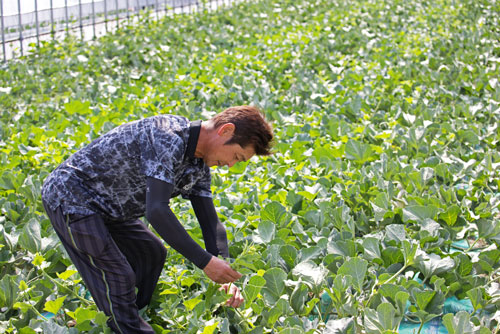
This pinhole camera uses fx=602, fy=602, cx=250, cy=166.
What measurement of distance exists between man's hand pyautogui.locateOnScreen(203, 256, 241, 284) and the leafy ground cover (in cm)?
15

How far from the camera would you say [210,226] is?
2293mm

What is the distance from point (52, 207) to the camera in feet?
6.72

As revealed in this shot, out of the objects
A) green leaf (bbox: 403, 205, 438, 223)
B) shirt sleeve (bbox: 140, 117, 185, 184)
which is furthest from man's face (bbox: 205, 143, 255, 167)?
green leaf (bbox: 403, 205, 438, 223)

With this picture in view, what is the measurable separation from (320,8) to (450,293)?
931cm

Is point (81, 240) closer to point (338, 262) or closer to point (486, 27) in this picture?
point (338, 262)

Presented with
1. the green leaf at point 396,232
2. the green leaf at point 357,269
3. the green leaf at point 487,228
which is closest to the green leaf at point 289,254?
the green leaf at point 357,269

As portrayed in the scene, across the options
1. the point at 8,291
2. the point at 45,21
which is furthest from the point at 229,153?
the point at 45,21

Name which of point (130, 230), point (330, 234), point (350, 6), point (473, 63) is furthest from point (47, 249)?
point (350, 6)

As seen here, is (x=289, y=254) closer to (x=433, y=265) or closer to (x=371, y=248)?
(x=371, y=248)

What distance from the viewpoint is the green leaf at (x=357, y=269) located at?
224 cm

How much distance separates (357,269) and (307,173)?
1.29 meters

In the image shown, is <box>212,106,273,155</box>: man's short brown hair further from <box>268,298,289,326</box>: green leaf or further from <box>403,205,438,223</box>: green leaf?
<box>403,205,438,223</box>: green leaf

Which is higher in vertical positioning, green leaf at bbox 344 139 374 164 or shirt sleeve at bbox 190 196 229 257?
shirt sleeve at bbox 190 196 229 257

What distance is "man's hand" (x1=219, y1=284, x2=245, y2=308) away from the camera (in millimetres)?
2180
